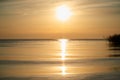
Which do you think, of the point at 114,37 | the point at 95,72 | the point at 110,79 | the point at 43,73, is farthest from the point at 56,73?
the point at 114,37

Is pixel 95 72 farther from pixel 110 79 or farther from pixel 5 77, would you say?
pixel 5 77

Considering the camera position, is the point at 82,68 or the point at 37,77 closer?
the point at 37,77

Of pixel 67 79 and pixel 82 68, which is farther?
pixel 82 68

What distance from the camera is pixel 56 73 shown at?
16344 millimetres

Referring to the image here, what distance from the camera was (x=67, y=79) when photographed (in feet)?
47.2

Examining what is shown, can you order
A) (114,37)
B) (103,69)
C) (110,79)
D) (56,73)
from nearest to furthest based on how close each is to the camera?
(110,79) < (56,73) < (103,69) < (114,37)

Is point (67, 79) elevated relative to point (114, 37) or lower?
lower

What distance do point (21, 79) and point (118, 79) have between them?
3.82 m

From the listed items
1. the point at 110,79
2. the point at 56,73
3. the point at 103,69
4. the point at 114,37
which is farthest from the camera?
the point at 114,37

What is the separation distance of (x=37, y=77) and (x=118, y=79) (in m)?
3.28

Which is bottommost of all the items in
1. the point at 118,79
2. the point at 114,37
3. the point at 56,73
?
the point at 118,79

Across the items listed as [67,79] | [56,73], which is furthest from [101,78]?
[56,73]

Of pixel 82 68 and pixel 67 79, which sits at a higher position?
pixel 82 68

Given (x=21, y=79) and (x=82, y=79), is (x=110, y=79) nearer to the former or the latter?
(x=82, y=79)
